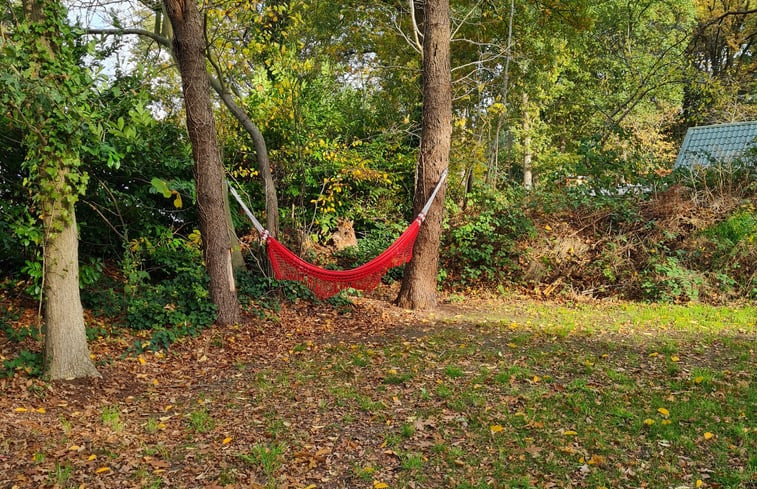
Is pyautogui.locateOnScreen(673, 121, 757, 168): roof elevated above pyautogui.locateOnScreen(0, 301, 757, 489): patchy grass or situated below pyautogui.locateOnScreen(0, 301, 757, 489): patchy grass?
above

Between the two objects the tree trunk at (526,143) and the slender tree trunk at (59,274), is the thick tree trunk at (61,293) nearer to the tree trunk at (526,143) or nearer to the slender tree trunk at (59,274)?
the slender tree trunk at (59,274)

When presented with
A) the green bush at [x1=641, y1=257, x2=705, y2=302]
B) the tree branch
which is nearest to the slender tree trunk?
the tree branch

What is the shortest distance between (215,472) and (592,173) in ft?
22.6

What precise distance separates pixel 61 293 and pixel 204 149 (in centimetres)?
165

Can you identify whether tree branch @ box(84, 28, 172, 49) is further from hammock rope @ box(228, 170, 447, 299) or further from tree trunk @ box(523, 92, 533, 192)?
tree trunk @ box(523, 92, 533, 192)

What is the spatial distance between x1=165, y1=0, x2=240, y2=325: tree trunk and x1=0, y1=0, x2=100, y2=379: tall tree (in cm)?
100

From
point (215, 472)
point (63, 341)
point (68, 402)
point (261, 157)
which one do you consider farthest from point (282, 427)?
point (261, 157)

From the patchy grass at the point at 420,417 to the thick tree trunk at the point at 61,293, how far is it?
36 cm

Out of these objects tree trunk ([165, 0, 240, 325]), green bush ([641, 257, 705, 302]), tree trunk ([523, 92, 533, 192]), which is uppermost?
tree trunk ([523, 92, 533, 192])

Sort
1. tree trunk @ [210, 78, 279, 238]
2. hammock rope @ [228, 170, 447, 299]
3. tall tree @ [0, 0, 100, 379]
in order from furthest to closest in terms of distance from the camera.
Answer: tree trunk @ [210, 78, 279, 238], hammock rope @ [228, 170, 447, 299], tall tree @ [0, 0, 100, 379]

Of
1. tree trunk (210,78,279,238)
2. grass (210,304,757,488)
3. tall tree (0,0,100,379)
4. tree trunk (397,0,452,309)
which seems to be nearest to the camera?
grass (210,304,757,488)

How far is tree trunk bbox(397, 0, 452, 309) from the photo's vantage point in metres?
5.57

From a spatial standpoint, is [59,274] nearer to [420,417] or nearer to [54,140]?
[54,140]

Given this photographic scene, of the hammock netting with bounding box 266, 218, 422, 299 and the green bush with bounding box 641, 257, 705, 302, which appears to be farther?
the green bush with bounding box 641, 257, 705, 302
